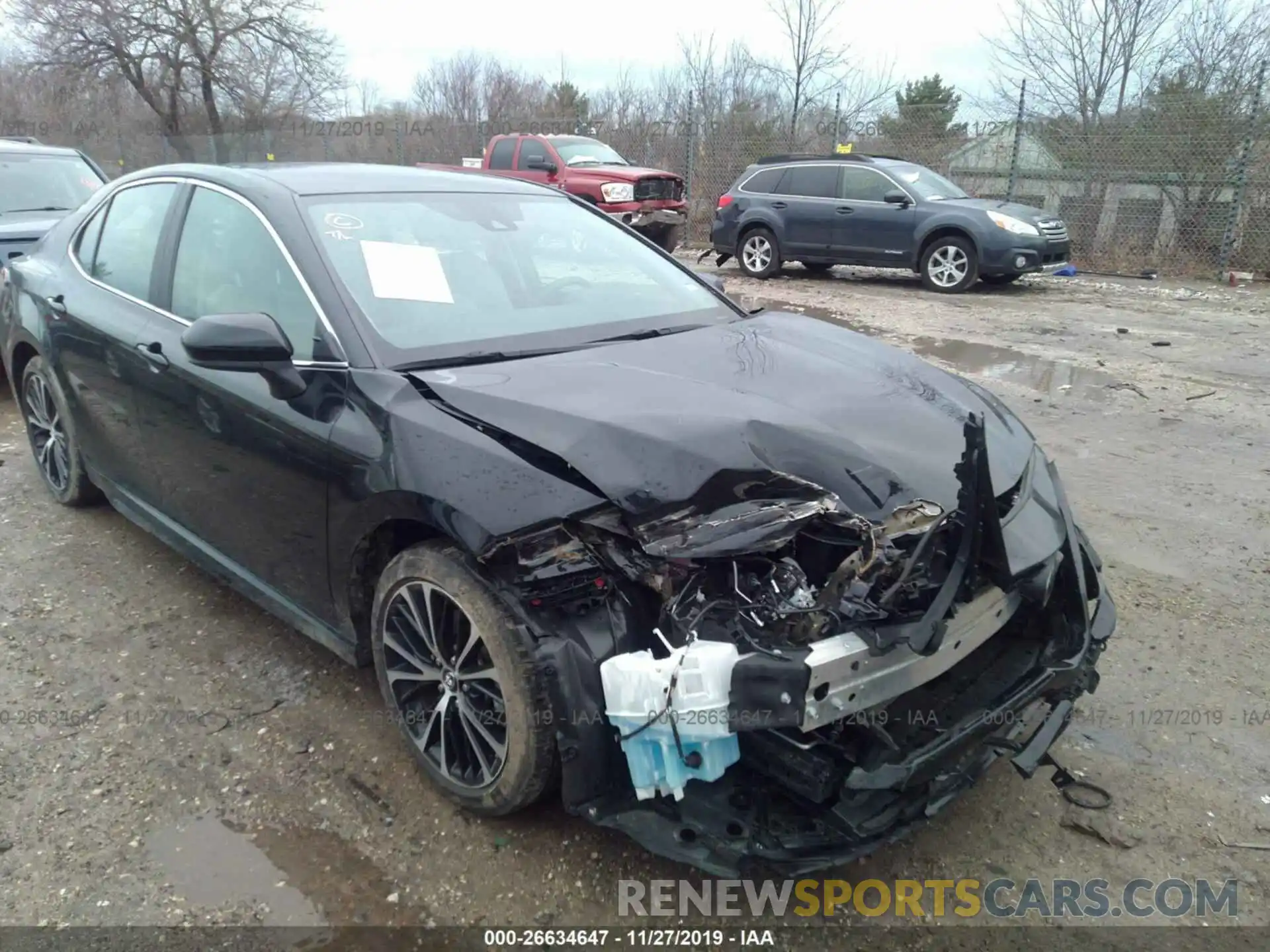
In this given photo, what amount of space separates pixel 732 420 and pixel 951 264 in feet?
35.7

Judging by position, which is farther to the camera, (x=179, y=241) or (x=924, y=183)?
(x=924, y=183)

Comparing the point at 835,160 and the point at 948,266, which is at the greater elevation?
the point at 835,160

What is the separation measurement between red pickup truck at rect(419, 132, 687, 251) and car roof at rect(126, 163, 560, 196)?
9833 millimetres

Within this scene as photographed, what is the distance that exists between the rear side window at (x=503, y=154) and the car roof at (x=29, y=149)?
7425 mm

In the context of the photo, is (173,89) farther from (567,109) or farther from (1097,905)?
(1097,905)

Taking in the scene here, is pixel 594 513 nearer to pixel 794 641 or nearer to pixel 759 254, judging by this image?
pixel 794 641

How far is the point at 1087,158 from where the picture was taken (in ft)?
48.2

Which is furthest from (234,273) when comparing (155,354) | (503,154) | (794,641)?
(503,154)

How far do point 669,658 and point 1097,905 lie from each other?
1329 mm

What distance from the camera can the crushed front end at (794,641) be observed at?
6.61 ft

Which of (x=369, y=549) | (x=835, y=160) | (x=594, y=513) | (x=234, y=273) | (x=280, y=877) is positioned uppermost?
(x=835, y=160)

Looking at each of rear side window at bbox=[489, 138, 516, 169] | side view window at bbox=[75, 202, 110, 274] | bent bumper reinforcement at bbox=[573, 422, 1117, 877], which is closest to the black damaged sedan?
bent bumper reinforcement at bbox=[573, 422, 1117, 877]

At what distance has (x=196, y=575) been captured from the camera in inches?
156

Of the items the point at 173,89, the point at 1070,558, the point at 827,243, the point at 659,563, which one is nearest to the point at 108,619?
the point at 659,563
